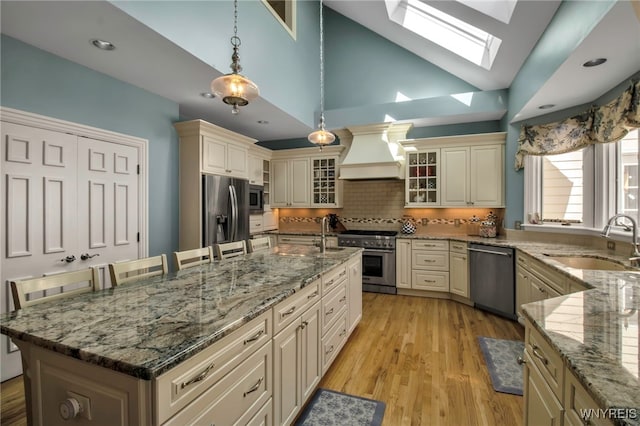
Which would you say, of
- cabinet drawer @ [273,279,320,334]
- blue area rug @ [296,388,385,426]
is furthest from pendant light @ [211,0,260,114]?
blue area rug @ [296,388,385,426]

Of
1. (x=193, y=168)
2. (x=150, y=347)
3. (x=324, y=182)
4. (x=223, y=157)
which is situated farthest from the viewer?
(x=324, y=182)

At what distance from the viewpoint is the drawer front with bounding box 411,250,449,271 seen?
4312 millimetres

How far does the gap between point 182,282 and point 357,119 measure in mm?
3865

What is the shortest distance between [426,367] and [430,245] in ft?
7.12

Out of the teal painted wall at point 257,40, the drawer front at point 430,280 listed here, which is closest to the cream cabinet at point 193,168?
the teal painted wall at point 257,40

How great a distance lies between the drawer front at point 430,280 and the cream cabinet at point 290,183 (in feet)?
7.32

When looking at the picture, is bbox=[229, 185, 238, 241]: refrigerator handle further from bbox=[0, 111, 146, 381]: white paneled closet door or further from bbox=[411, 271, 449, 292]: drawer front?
bbox=[411, 271, 449, 292]: drawer front

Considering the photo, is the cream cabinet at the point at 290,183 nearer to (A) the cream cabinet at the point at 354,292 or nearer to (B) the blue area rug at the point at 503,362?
(A) the cream cabinet at the point at 354,292

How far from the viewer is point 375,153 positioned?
15.0 feet

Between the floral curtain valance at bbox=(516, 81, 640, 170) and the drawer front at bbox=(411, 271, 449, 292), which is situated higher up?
the floral curtain valance at bbox=(516, 81, 640, 170)

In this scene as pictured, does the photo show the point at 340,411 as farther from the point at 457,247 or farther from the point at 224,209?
the point at 457,247

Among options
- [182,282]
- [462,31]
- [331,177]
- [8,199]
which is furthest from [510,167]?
[8,199]

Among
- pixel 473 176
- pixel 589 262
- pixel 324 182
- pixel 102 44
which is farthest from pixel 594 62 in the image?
pixel 102 44

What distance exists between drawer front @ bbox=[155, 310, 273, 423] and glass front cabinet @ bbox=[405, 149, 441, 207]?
3806 mm
